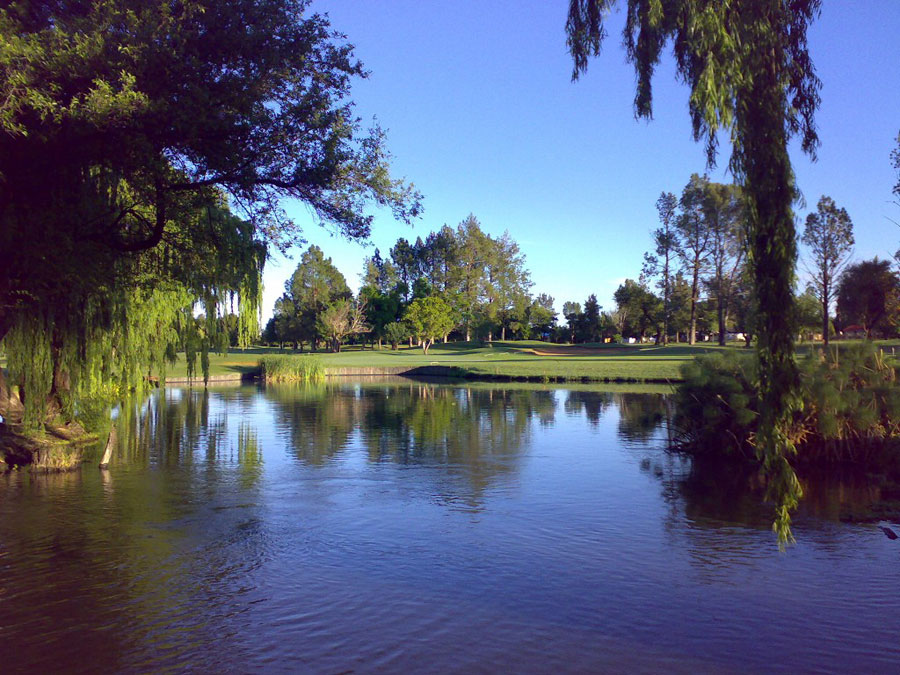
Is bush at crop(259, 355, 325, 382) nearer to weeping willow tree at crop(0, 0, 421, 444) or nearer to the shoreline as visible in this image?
the shoreline

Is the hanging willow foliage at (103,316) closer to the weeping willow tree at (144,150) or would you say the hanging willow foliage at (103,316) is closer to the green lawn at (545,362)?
the weeping willow tree at (144,150)

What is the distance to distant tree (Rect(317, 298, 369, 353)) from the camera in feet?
270

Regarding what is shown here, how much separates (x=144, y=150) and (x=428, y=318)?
73.8m

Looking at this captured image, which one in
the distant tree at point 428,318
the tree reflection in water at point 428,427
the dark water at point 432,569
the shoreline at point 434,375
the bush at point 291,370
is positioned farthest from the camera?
the distant tree at point 428,318

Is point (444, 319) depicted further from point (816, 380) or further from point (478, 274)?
point (816, 380)

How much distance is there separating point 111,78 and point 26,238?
338 centimetres

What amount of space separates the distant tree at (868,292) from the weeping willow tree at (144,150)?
4528 centimetres

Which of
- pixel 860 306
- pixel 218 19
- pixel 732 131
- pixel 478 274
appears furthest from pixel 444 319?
pixel 732 131

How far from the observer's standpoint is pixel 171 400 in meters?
37.4

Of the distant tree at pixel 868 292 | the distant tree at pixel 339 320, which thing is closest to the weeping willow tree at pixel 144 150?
the distant tree at pixel 868 292

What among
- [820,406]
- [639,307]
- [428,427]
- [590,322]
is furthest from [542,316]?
[820,406]

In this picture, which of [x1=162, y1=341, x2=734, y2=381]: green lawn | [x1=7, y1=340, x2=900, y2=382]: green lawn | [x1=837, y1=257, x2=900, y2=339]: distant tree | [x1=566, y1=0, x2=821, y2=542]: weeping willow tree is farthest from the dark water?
[x1=837, y1=257, x2=900, y2=339]: distant tree

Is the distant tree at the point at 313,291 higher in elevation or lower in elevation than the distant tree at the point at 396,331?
higher

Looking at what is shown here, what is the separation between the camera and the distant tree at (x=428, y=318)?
84.7 metres
